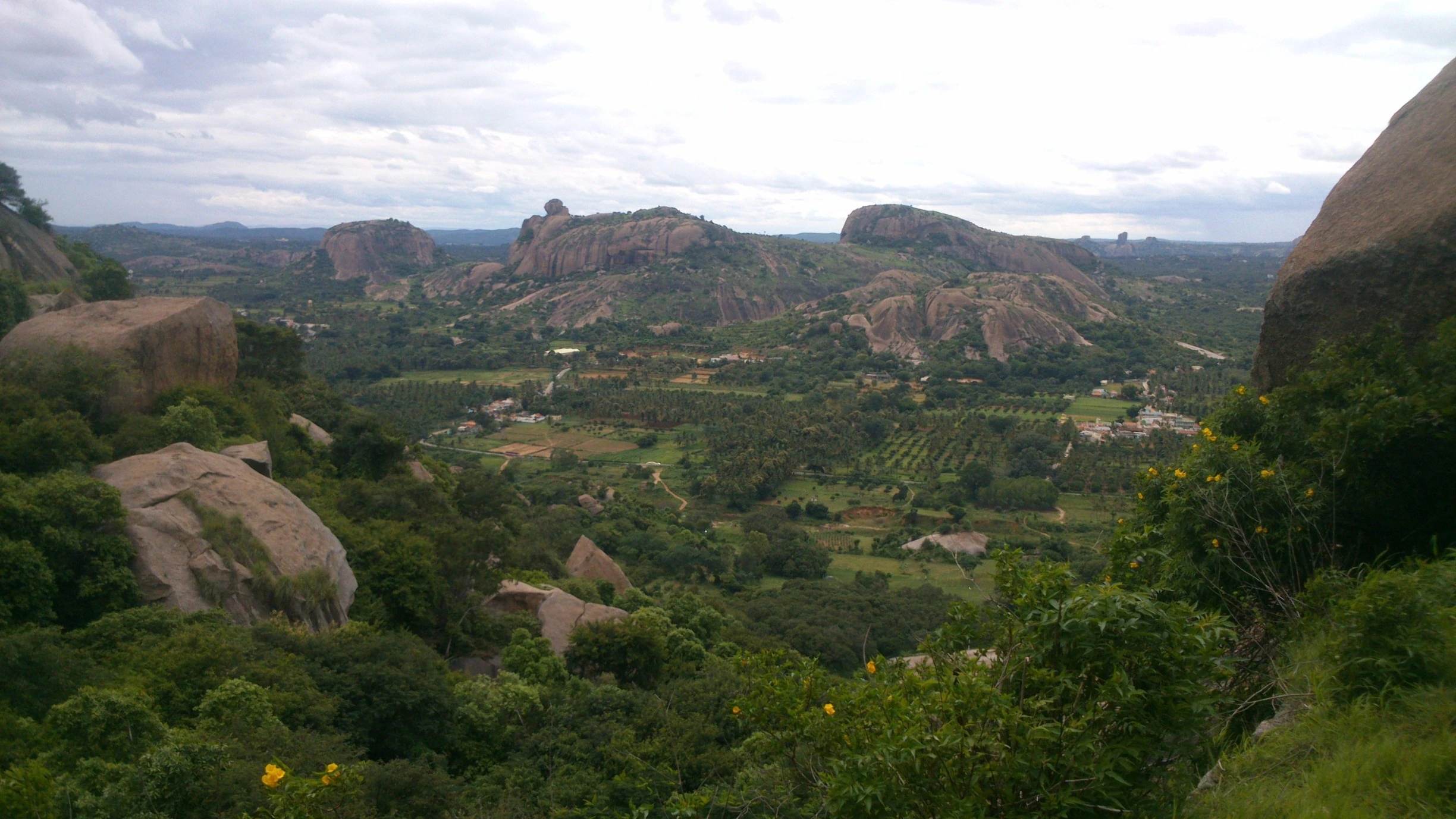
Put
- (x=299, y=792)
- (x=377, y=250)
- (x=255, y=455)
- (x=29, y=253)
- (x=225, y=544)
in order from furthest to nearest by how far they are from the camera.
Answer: (x=377, y=250)
(x=29, y=253)
(x=255, y=455)
(x=225, y=544)
(x=299, y=792)

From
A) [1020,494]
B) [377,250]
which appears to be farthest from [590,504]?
[377,250]

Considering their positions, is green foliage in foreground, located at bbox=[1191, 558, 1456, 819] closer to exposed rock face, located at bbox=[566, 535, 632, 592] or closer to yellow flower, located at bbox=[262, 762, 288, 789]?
yellow flower, located at bbox=[262, 762, 288, 789]

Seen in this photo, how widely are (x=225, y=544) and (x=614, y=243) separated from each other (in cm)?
13327

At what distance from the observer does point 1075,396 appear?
252 ft

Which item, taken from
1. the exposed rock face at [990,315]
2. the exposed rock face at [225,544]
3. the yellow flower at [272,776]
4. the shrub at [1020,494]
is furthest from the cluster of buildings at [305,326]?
the yellow flower at [272,776]

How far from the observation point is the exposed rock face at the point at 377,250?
6403 inches

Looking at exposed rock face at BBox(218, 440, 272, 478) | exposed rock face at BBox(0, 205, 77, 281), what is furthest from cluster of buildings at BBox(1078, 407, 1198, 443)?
exposed rock face at BBox(0, 205, 77, 281)

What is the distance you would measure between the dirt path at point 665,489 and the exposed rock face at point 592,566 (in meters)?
16.1

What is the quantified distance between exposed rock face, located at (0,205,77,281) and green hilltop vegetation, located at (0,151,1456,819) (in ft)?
5.58

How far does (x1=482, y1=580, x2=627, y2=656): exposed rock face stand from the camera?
2006 centimetres

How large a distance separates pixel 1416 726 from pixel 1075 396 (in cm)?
7852

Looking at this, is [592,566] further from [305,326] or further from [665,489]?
[305,326]

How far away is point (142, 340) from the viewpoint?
2038cm

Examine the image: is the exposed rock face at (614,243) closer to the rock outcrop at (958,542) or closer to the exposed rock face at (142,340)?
the rock outcrop at (958,542)
